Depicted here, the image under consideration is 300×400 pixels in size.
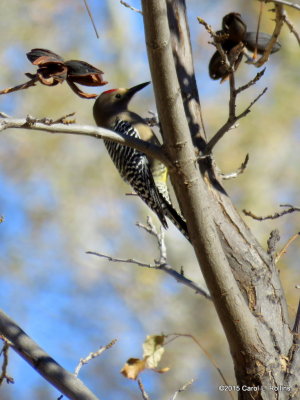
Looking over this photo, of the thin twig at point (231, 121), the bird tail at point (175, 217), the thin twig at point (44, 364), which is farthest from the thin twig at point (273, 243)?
the bird tail at point (175, 217)

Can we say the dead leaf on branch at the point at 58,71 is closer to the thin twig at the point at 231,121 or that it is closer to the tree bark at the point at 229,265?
the tree bark at the point at 229,265

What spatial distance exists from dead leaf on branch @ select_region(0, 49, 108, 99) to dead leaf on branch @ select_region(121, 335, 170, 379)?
113 cm

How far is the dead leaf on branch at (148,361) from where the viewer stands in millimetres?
2740

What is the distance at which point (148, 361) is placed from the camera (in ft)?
9.25

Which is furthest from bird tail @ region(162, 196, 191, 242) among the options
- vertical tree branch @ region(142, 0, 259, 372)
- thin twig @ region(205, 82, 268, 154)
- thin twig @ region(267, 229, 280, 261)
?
vertical tree branch @ region(142, 0, 259, 372)

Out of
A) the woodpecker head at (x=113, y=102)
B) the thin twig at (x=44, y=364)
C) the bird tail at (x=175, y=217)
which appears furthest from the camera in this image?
the woodpecker head at (x=113, y=102)

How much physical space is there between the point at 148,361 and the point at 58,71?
1.28 meters

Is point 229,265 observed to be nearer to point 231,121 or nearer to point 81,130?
point 231,121

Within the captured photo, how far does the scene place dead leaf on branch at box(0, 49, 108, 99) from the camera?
7.27 ft

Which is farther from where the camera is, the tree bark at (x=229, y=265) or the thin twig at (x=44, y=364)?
the tree bark at (x=229, y=265)

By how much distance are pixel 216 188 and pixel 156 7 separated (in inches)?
41.2

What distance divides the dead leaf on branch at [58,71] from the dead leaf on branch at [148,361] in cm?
113

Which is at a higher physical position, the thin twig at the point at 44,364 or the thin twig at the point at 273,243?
the thin twig at the point at 273,243

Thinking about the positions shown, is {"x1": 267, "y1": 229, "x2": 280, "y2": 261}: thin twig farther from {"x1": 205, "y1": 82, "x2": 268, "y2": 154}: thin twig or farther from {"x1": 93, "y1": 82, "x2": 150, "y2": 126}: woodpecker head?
{"x1": 93, "y1": 82, "x2": 150, "y2": 126}: woodpecker head
